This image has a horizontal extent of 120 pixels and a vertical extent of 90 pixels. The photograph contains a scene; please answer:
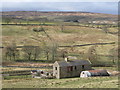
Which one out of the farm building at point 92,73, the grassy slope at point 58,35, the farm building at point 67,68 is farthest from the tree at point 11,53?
the farm building at point 92,73

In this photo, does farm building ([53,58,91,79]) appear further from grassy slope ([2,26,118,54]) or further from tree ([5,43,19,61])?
grassy slope ([2,26,118,54])

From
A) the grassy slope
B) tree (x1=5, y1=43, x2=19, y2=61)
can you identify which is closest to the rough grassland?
tree (x1=5, y1=43, x2=19, y2=61)

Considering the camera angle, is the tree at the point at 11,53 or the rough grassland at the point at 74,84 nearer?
the rough grassland at the point at 74,84

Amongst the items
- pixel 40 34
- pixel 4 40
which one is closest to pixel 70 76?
pixel 4 40

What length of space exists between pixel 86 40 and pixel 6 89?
105280 millimetres

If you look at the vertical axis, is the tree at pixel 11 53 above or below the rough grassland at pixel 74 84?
below

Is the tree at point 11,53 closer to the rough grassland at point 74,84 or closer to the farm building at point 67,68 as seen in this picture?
the farm building at point 67,68

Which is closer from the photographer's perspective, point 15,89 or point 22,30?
point 15,89

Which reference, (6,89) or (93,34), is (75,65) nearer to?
(6,89)

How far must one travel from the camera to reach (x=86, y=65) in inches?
2143

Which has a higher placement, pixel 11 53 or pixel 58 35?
pixel 58 35

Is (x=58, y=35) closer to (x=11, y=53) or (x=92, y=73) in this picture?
(x=11, y=53)

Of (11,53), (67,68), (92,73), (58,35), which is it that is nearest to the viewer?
(92,73)

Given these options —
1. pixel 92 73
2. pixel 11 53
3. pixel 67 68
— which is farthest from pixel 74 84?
pixel 11 53
